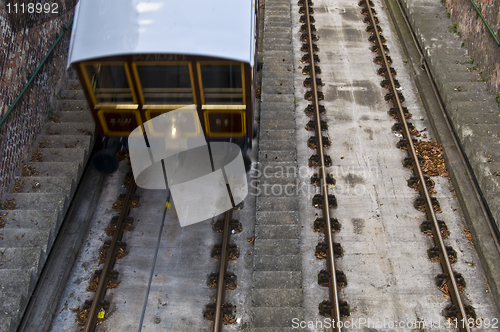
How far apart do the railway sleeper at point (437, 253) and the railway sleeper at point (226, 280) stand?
387 cm

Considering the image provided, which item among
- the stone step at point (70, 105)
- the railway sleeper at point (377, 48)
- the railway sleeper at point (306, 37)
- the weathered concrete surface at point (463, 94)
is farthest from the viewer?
the railway sleeper at point (306, 37)

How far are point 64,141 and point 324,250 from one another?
633 cm

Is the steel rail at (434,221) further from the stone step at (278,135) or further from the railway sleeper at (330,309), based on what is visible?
the stone step at (278,135)

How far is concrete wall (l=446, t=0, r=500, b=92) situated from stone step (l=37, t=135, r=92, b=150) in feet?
33.9

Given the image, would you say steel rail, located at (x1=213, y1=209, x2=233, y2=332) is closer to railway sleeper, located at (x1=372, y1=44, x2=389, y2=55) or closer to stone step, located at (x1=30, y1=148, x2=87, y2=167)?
stone step, located at (x1=30, y1=148, x2=87, y2=167)

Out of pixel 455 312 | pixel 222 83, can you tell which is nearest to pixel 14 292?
pixel 222 83

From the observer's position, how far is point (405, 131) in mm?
9711

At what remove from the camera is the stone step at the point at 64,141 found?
874cm

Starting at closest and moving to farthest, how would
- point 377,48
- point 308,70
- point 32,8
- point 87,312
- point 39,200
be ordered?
point 87,312, point 39,200, point 32,8, point 308,70, point 377,48

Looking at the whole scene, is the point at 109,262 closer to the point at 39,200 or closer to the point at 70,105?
the point at 39,200

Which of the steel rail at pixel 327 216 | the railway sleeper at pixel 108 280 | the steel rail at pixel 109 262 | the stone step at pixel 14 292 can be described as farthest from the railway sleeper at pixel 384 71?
the stone step at pixel 14 292

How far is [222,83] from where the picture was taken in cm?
708

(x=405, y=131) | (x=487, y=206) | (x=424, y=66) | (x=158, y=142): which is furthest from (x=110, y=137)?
(x=424, y=66)

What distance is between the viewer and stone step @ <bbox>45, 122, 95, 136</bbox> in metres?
9.04
